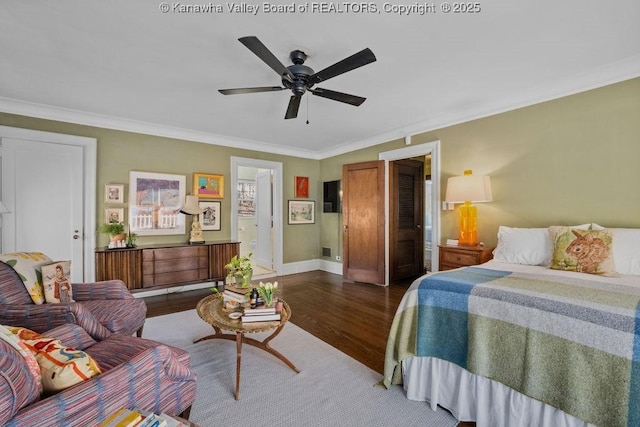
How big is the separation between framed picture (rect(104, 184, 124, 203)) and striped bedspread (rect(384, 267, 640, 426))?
4062 mm

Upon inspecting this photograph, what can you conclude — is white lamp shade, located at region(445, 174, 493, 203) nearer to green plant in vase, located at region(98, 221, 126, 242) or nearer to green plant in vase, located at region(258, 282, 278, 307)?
green plant in vase, located at region(258, 282, 278, 307)

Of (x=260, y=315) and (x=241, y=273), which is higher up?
(x=241, y=273)

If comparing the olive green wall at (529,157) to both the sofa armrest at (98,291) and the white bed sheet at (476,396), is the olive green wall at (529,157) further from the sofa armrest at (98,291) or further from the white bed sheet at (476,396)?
the sofa armrest at (98,291)

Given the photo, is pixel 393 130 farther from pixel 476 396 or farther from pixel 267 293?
pixel 476 396

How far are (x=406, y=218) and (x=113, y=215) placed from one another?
462cm

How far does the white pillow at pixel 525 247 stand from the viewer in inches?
106

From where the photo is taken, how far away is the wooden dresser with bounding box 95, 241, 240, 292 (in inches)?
148

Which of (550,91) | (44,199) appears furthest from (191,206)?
(550,91)

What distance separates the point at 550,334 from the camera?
1.45 m

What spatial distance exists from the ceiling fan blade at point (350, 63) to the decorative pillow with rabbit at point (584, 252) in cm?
217

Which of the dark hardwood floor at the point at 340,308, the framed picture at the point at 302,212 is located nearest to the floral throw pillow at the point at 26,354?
the dark hardwood floor at the point at 340,308

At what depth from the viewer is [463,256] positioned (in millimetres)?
3371

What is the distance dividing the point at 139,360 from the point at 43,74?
309 cm

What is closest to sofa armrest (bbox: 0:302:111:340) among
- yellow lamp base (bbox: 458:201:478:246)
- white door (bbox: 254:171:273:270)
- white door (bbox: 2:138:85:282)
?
white door (bbox: 2:138:85:282)
